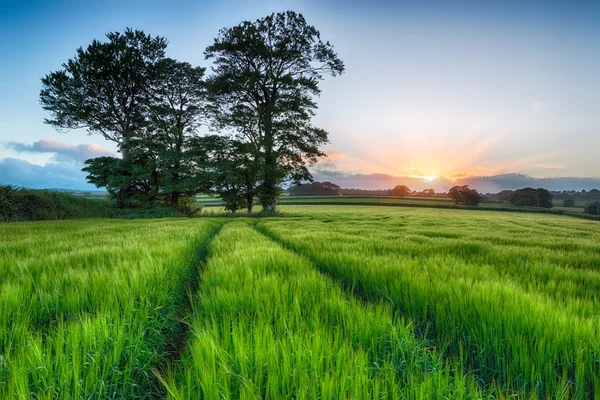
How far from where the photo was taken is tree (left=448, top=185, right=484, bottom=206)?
259ft

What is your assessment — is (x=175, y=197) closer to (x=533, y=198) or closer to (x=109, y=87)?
(x=109, y=87)

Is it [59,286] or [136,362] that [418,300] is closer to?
[136,362]

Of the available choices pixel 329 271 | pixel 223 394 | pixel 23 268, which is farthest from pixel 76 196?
pixel 223 394

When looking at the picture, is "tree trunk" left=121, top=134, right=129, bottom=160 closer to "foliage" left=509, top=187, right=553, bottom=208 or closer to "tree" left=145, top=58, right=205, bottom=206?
"tree" left=145, top=58, right=205, bottom=206

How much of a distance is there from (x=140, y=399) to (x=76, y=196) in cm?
3002

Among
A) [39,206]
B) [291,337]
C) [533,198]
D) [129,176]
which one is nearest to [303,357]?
[291,337]

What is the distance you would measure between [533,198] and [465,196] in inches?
888

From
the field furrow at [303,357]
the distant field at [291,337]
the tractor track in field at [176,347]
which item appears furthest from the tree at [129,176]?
the field furrow at [303,357]

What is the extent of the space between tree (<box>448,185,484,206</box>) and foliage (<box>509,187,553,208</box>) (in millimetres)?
12913

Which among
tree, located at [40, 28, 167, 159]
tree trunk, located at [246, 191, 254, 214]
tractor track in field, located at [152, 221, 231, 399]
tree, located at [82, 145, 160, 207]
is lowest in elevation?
tractor track in field, located at [152, 221, 231, 399]

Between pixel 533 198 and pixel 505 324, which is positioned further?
pixel 533 198

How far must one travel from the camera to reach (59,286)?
2.44 m

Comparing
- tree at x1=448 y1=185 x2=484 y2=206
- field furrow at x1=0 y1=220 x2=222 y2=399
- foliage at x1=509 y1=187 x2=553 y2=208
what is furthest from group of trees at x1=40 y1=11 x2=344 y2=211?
foliage at x1=509 y1=187 x2=553 y2=208

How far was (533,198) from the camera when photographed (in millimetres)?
80500
